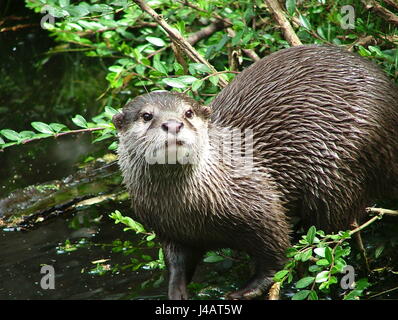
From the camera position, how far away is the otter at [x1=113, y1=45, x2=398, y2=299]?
8.87 feet

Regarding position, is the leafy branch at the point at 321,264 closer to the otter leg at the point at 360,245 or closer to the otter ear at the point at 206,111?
the otter leg at the point at 360,245

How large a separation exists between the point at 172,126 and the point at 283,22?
1.23 meters

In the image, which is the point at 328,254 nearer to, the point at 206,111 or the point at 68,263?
the point at 206,111

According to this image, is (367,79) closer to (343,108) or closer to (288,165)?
(343,108)

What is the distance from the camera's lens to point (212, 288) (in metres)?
2.94

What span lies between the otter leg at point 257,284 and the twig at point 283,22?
1.14 metres

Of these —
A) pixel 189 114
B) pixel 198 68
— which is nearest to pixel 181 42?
pixel 198 68

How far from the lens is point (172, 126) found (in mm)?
2443

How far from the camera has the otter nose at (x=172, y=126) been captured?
8.01 ft

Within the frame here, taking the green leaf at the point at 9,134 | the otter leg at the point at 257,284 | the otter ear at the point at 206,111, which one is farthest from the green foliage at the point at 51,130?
the otter leg at the point at 257,284

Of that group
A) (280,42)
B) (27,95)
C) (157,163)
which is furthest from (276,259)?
(27,95)

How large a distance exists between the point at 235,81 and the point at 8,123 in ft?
7.05

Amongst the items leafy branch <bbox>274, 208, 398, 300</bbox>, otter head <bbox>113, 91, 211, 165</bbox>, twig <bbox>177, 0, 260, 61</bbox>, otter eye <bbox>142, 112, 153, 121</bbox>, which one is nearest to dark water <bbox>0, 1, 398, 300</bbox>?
leafy branch <bbox>274, 208, 398, 300</bbox>

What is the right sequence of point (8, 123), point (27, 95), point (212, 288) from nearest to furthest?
point (212, 288) < point (8, 123) < point (27, 95)
